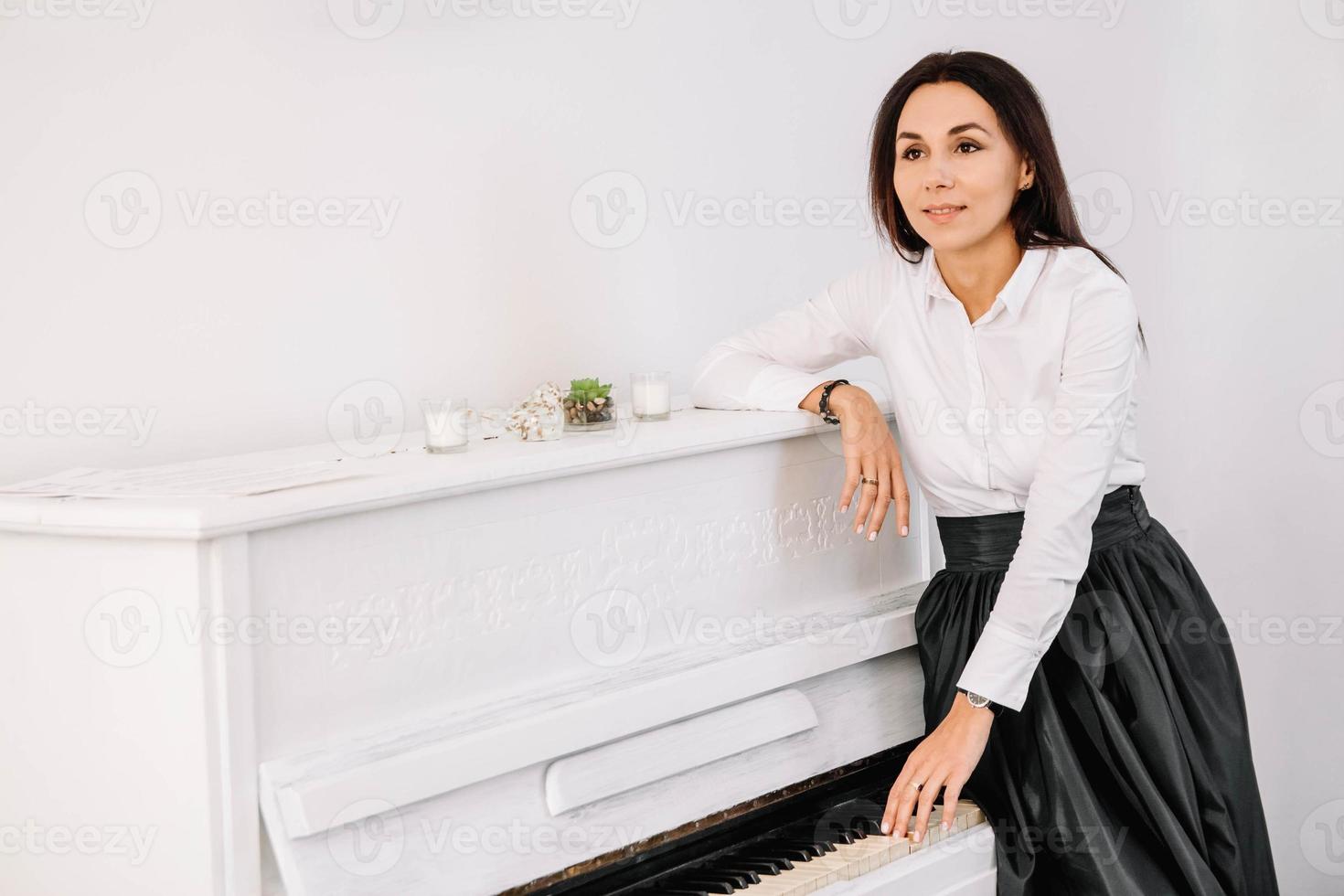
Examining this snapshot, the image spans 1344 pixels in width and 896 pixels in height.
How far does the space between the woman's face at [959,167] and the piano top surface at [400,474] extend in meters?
0.40

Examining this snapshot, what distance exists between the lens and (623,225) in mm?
2857

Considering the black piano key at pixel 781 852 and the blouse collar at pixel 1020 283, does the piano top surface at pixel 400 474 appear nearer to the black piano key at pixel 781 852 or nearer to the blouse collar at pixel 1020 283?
the blouse collar at pixel 1020 283

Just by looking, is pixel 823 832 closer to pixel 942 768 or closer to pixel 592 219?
pixel 942 768

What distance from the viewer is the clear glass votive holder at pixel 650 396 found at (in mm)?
2172

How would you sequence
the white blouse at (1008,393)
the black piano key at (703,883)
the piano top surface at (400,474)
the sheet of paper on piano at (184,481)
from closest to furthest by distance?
the piano top surface at (400,474) → the sheet of paper on piano at (184,481) → the black piano key at (703,883) → the white blouse at (1008,393)

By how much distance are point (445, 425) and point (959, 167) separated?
0.95 metres

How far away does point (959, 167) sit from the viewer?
7.01 feet

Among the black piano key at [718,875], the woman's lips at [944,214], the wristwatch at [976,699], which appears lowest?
the black piano key at [718,875]

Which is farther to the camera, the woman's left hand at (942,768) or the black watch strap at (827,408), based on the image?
the black watch strap at (827,408)

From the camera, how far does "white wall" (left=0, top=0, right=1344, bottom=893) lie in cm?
209

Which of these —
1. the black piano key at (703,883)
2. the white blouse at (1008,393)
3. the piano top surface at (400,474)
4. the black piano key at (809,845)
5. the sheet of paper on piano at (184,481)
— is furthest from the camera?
the white blouse at (1008,393)

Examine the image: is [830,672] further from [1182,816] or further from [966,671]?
[1182,816]

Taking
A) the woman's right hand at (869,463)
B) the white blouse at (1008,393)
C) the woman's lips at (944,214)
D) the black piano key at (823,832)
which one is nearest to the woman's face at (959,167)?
the woman's lips at (944,214)

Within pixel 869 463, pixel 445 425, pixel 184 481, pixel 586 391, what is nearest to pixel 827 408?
pixel 869 463
